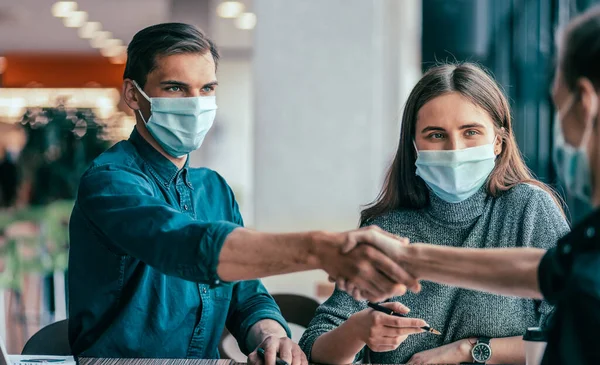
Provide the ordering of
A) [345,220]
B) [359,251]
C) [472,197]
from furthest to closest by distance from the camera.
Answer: [345,220]
[472,197]
[359,251]

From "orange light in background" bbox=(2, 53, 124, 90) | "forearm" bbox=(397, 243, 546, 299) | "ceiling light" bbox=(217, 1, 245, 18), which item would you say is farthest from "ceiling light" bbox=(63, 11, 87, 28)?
"forearm" bbox=(397, 243, 546, 299)

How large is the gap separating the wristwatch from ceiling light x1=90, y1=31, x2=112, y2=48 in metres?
10.2

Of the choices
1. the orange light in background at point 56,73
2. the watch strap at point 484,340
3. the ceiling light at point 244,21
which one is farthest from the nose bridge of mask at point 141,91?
the orange light in background at point 56,73

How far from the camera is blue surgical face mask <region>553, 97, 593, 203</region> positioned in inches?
43.3

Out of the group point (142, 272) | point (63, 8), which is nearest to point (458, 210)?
point (142, 272)

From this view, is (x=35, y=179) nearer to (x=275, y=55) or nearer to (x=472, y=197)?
(x=275, y=55)

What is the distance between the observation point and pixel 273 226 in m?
3.93

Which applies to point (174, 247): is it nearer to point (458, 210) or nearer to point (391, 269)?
point (391, 269)

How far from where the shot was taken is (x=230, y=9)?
9.91 meters

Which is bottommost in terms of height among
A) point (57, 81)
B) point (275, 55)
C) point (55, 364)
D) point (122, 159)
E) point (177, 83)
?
point (55, 364)

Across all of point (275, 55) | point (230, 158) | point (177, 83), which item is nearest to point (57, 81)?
point (230, 158)

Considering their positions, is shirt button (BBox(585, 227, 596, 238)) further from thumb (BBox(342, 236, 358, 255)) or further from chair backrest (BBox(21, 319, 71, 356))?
chair backrest (BBox(21, 319, 71, 356))

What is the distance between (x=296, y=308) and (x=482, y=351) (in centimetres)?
78

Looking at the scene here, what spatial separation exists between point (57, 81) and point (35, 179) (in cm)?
411
